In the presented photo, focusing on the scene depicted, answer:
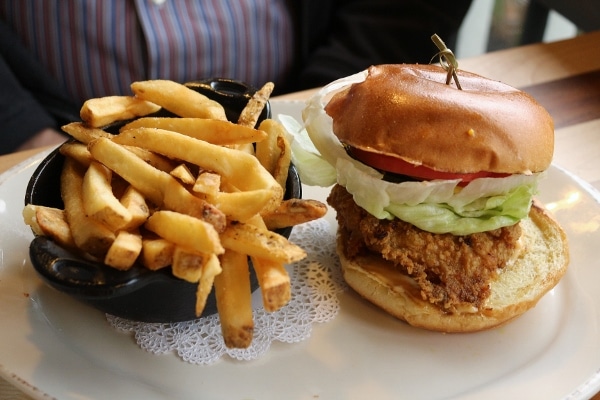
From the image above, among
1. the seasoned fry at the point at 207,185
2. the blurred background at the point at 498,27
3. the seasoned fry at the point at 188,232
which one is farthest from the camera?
the blurred background at the point at 498,27

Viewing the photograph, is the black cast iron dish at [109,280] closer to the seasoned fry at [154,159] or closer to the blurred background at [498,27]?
the seasoned fry at [154,159]

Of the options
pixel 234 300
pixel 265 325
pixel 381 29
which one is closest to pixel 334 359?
pixel 265 325

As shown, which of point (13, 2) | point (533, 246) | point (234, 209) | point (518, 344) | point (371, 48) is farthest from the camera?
point (371, 48)

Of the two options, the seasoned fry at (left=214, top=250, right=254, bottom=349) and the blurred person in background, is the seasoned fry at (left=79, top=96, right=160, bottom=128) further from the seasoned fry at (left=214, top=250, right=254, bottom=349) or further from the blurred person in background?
the blurred person in background

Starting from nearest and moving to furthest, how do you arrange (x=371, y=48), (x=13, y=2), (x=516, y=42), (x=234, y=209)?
(x=234, y=209) → (x=13, y=2) → (x=371, y=48) → (x=516, y=42)

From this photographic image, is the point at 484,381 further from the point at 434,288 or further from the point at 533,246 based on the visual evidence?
the point at 533,246

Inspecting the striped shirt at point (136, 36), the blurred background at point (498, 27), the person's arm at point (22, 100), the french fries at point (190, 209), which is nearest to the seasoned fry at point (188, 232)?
the french fries at point (190, 209)

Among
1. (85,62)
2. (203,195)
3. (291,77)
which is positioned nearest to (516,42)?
(291,77)
